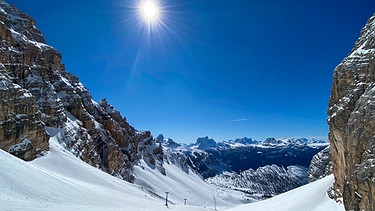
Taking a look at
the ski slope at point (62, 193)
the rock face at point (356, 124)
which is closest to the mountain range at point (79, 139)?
the rock face at point (356, 124)

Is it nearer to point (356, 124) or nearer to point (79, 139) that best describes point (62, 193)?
point (356, 124)

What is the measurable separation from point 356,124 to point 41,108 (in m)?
74.0

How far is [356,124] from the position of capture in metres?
16.2

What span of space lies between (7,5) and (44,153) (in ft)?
228

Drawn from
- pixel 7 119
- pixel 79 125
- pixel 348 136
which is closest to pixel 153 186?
pixel 79 125

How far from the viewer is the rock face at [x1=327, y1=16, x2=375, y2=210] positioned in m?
14.9

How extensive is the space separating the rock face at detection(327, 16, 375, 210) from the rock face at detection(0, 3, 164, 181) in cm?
5194

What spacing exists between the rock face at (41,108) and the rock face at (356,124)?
51.9m

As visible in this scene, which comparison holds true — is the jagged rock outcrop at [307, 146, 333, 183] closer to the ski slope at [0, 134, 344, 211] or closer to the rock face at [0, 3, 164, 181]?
the ski slope at [0, 134, 344, 211]

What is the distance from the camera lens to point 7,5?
90312 mm

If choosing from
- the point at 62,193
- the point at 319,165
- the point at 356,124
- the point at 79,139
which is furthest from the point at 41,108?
the point at 356,124

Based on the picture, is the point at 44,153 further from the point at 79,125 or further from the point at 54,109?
the point at 79,125

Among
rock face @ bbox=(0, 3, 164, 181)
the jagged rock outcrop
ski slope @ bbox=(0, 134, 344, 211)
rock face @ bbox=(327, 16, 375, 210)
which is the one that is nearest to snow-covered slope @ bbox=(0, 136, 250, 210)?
ski slope @ bbox=(0, 134, 344, 211)

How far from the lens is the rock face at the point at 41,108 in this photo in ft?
159
